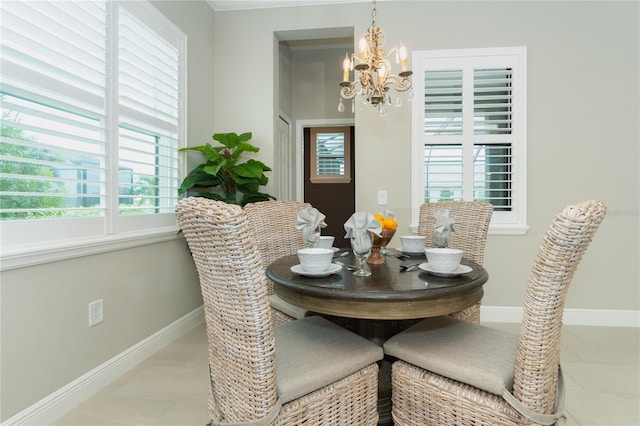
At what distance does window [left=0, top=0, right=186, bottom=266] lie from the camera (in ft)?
5.49

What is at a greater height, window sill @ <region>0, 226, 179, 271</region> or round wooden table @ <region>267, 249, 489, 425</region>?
window sill @ <region>0, 226, 179, 271</region>

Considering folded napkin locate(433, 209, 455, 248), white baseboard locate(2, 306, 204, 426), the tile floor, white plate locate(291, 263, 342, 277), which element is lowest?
the tile floor

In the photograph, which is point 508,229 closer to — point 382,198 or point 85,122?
point 382,198

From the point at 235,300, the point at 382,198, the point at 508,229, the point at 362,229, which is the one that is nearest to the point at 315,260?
the point at 362,229

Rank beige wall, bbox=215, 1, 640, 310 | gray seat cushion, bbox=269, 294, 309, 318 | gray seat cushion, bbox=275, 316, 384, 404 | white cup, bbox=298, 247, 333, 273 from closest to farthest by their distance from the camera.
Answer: gray seat cushion, bbox=275, 316, 384, 404 → white cup, bbox=298, 247, 333, 273 → gray seat cushion, bbox=269, 294, 309, 318 → beige wall, bbox=215, 1, 640, 310

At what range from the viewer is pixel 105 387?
2.14 meters

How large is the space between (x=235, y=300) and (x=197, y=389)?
1.37 metres

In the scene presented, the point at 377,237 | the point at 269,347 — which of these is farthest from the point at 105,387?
the point at 377,237

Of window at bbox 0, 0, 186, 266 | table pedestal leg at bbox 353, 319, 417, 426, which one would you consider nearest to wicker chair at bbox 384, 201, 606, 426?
table pedestal leg at bbox 353, 319, 417, 426

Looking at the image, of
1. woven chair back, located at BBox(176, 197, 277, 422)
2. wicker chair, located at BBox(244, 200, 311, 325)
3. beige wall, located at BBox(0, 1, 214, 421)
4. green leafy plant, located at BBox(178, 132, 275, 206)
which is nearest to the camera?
woven chair back, located at BBox(176, 197, 277, 422)

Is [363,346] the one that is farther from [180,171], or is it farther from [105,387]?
[180,171]

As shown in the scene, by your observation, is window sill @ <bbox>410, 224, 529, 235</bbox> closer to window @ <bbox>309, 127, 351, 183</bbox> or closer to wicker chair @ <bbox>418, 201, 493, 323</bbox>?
wicker chair @ <bbox>418, 201, 493, 323</bbox>

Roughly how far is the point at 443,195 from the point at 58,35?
3.00 meters

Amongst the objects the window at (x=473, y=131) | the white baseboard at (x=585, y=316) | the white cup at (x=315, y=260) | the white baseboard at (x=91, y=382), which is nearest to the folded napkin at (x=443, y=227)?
the white cup at (x=315, y=260)
